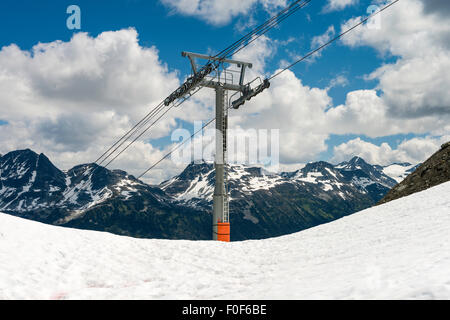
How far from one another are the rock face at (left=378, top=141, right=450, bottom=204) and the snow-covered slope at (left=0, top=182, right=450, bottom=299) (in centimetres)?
1422

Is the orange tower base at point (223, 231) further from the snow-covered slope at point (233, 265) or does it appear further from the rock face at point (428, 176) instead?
the rock face at point (428, 176)

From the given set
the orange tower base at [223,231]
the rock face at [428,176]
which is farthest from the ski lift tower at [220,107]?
the rock face at [428,176]

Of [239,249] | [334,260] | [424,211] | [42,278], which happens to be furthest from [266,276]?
[424,211]

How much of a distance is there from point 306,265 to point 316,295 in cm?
502

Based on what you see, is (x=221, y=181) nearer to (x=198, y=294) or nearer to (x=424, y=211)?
(x=424, y=211)

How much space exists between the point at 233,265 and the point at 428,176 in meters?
26.2

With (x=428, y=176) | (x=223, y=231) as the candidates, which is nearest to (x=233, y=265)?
(x=223, y=231)

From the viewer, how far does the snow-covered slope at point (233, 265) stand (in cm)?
917

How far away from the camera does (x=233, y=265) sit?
14.8 meters

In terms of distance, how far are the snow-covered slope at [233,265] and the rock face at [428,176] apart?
46.6 feet

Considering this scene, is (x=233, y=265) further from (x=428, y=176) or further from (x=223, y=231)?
(x=428, y=176)

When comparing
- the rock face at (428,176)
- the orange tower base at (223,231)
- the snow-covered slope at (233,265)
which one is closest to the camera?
the snow-covered slope at (233,265)

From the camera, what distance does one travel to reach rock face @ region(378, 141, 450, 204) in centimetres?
3155

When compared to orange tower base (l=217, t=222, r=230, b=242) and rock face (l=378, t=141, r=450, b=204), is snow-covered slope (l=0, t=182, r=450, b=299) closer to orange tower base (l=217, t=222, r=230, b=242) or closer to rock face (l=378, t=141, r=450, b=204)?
orange tower base (l=217, t=222, r=230, b=242)
